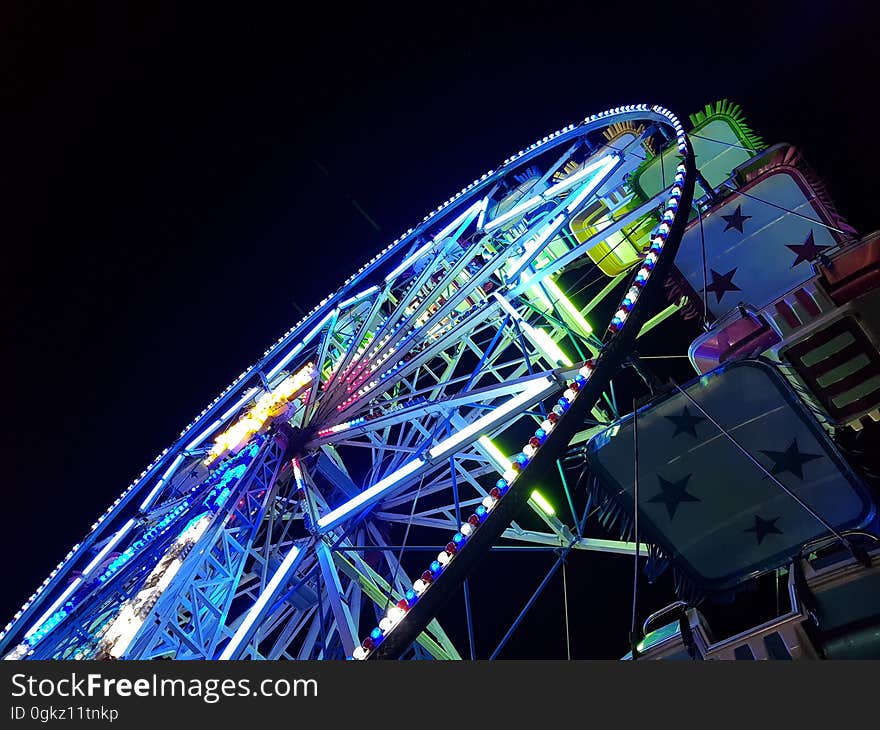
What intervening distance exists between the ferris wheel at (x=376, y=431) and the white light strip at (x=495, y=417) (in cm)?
2

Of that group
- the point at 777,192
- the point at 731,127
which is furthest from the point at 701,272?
the point at 731,127

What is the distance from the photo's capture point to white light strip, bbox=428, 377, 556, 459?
711cm

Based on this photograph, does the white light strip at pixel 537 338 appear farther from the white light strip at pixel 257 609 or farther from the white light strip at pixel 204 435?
the white light strip at pixel 204 435

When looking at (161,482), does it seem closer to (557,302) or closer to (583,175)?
(557,302)

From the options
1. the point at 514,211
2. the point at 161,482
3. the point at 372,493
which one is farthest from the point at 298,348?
the point at 372,493

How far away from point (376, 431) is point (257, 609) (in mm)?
4108

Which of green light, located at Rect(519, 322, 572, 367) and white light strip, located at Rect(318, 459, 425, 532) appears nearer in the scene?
white light strip, located at Rect(318, 459, 425, 532)

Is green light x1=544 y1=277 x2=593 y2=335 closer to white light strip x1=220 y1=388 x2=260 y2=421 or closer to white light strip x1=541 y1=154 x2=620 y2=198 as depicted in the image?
white light strip x1=541 y1=154 x2=620 y2=198

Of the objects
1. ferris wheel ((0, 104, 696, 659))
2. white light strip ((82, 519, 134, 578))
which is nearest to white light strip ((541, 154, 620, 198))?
ferris wheel ((0, 104, 696, 659))

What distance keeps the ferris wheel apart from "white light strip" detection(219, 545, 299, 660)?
0.06ft

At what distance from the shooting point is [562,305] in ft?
35.1

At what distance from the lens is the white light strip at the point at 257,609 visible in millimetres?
7363

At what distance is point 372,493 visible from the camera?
299 inches

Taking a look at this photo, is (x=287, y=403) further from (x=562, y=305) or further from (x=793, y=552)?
(x=793, y=552)
